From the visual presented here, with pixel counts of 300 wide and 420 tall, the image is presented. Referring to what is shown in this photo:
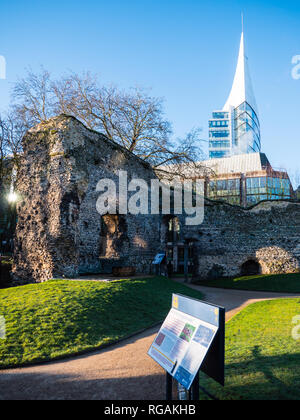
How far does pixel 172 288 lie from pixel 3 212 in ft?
77.0

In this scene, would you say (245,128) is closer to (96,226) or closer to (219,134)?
(219,134)

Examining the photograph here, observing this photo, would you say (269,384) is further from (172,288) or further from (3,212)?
(3,212)

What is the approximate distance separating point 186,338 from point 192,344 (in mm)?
138

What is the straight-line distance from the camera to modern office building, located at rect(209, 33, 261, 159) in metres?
→ 87.1

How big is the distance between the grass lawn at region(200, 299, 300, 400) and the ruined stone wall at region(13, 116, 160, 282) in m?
6.91

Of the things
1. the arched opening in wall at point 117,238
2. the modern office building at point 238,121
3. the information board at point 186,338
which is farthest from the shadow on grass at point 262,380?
the modern office building at point 238,121

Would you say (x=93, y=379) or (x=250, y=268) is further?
(x=250, y=268)

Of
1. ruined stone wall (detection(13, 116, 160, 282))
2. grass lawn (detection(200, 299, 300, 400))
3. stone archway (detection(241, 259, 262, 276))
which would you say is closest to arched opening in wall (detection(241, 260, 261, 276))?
stone archway (detection(241, 259, 262, 276))

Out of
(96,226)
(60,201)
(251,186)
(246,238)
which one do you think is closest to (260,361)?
(60,201)

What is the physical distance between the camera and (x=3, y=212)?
29.1 metres

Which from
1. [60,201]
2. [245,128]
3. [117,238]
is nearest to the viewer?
[60,201]

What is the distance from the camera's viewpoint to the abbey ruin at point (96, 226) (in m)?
11.5

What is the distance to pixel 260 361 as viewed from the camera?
169 inches
